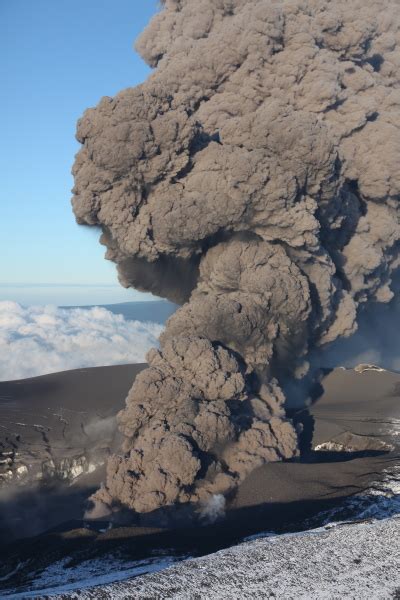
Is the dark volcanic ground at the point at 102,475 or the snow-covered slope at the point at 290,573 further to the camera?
the dark volcanic ground at the point at 102,475

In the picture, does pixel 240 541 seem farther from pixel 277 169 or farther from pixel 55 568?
pixel 277 169

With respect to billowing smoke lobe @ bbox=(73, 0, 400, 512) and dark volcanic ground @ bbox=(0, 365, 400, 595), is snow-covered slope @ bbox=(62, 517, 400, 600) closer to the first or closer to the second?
dark volcanic ground @ bbox=(0, 365, 400, 595)

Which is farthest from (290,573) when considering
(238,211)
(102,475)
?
(238,211)

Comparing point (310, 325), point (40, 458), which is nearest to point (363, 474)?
point (310, 325)

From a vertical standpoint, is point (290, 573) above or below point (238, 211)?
below

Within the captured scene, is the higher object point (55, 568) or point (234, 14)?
point (234, 14)

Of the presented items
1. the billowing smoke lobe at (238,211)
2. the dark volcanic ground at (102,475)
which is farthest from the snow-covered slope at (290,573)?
the billowing smoke lobe at (238,211)

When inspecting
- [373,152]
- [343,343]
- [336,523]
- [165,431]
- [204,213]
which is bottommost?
[336,523]

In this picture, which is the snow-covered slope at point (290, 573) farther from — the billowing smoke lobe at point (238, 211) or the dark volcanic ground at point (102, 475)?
the billowing smoke lobe at point (238, 211)

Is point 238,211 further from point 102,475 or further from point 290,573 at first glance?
point 290,573
